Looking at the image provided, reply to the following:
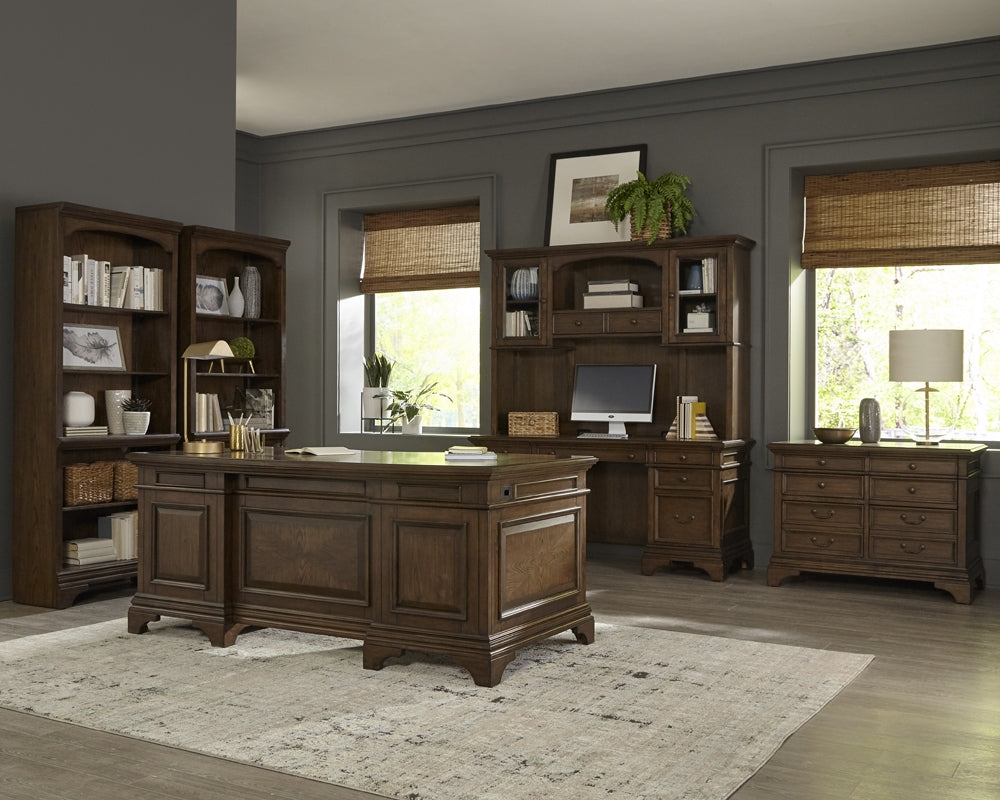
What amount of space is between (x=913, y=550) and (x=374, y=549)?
10.6ft

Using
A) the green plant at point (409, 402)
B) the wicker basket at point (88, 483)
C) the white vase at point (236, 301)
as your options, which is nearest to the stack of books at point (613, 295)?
the green plant at point (409, 402)

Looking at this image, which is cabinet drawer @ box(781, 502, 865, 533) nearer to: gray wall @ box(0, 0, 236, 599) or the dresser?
the dresser

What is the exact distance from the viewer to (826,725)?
11.6ft

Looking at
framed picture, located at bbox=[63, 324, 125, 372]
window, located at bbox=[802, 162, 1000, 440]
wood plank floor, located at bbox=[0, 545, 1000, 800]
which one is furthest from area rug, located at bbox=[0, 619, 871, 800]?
window, located at bbox=[802, 162, 1000, 440]

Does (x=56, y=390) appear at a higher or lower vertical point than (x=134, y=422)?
higher

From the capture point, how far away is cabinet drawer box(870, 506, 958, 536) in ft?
19.1

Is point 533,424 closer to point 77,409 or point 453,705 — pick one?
point 77,409

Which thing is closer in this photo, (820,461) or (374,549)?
(374,549)

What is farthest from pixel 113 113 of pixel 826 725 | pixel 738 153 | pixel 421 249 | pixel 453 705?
pixel 826 725

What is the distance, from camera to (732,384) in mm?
6656

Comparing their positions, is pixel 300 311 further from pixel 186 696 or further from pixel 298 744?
pixel 298 744

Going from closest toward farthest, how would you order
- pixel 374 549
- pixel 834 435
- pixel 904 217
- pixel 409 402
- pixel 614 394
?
pixel 374 549 → pixel 834 435 → pixel 904 217 → pixel 614 394 → pixel 409 402

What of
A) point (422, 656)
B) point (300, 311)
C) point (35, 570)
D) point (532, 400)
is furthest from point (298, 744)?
point (300, 311)

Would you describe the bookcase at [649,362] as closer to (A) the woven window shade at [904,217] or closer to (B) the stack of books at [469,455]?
(A) the woven window shade at [904,217]
